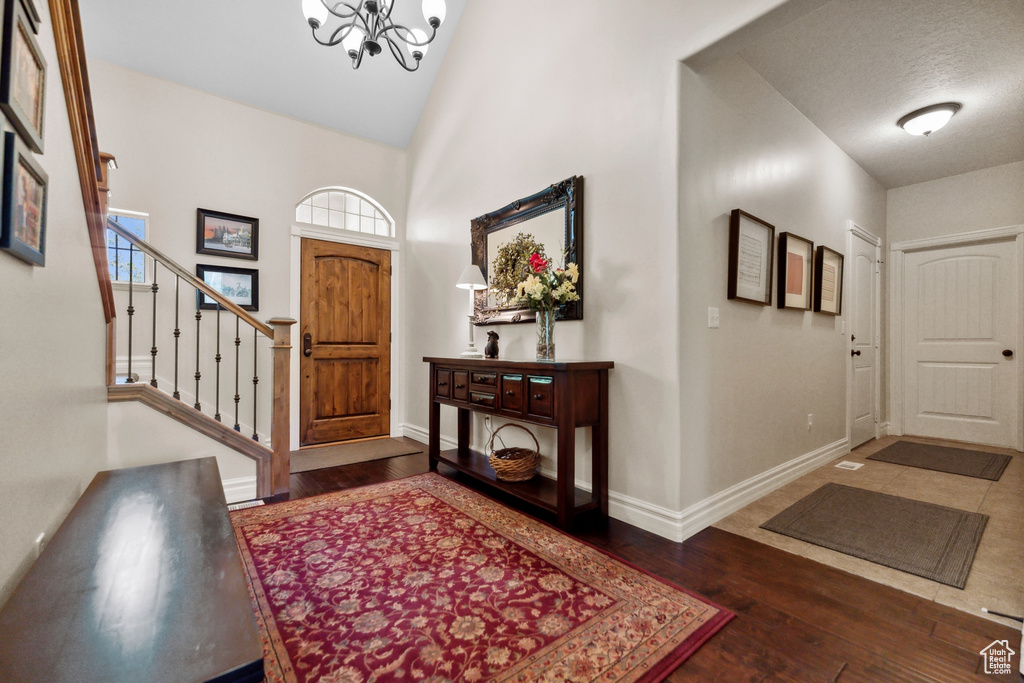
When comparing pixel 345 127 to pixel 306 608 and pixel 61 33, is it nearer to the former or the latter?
pixel 61 33

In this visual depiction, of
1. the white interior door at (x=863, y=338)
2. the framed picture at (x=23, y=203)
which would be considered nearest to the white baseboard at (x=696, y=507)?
the white interior door at (x=863, y=338)

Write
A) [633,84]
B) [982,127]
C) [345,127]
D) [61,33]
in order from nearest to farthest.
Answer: [61,33], [633,84], [982,127], [345,127]

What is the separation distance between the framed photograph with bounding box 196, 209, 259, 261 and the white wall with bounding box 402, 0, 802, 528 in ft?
6.24

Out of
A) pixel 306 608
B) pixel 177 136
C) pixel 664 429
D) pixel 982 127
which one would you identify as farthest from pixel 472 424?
pixel 982 127

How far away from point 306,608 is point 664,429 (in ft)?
A: 5.83

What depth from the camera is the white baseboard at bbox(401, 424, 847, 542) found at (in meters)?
2.27

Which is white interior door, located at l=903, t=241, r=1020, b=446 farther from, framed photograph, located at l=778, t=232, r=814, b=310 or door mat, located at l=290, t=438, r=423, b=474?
door mat, located at l=290, t=438, r=423, b=474

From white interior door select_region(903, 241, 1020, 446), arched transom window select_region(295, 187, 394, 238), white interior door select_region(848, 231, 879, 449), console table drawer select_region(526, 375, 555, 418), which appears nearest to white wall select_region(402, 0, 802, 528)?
console table drawer select_region(526, 375, 555, 418)

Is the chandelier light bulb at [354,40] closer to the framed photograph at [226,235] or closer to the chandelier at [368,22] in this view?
the chandelier at [368,22]

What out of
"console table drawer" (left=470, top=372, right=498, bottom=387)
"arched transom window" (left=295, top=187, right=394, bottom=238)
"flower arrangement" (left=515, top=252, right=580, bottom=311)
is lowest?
"console table drawer" (left=470, top=372, right=498, bottom=387)

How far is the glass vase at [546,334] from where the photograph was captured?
2689 mm

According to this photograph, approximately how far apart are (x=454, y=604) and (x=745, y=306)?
7.72ft

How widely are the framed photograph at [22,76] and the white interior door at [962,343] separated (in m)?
6.69

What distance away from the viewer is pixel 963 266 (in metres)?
4.52
